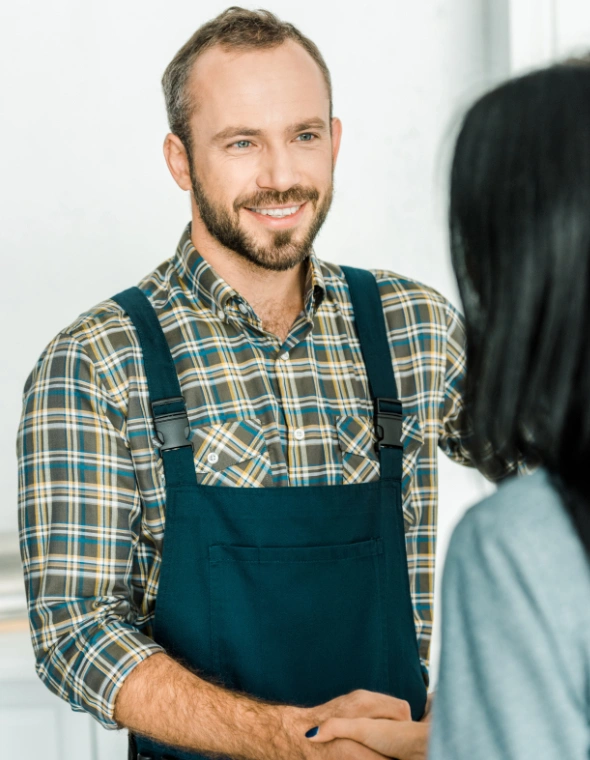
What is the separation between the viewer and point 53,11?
180 cm

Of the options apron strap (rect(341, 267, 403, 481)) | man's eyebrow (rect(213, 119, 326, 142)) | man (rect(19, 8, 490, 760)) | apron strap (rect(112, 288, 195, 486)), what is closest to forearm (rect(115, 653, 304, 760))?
man (rect(19, 8, 490, 760))

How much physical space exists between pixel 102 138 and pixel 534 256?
1441mm

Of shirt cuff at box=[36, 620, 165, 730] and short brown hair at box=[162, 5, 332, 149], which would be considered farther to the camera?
short brown hair at box=[162, 5, 332, 149]

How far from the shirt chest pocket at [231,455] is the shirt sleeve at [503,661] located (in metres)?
0.75

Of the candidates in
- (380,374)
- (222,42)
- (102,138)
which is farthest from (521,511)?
(102,138)

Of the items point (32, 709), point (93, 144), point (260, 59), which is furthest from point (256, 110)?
point (32, 709)

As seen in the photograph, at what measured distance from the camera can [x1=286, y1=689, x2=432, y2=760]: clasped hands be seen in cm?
109

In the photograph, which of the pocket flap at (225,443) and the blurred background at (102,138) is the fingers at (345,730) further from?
the blurred background at (102,138)

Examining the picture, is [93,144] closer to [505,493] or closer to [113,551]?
[113,551]

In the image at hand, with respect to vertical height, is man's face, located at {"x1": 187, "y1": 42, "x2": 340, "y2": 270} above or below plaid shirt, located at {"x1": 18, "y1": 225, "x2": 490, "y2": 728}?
above

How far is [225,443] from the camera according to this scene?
1.33 meters

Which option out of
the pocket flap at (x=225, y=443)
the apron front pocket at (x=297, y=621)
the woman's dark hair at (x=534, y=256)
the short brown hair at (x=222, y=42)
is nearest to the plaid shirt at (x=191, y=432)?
the pocket flap at (x=225, y=443)

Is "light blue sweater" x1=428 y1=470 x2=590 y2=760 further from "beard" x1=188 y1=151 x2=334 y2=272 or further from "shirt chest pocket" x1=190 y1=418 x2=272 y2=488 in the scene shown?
"beard" x1=188 y1=151 x2=334 y2=272

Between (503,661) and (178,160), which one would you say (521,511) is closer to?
(503,661)
